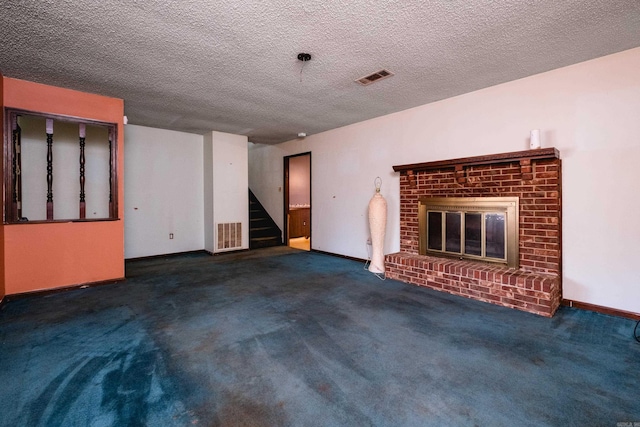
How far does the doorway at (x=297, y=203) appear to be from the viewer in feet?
22.7

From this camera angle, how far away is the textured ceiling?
2.10 metres

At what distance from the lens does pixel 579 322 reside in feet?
8.65

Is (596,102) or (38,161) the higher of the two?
(596,102)

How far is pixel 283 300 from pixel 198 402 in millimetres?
1605

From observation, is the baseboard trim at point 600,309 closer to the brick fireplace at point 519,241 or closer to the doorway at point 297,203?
the brick fireplace at point 519,241

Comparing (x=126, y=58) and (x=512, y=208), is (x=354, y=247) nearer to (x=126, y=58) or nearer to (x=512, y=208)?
(x=512, y=208)

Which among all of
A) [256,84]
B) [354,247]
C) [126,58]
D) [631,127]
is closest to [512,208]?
[631,127]

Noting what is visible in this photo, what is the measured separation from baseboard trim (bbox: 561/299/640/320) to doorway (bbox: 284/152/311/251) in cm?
456

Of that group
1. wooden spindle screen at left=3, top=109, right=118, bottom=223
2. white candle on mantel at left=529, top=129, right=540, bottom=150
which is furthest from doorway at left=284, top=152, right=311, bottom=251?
white candle on mantel at left=529, top=129, right=540, bottom=150

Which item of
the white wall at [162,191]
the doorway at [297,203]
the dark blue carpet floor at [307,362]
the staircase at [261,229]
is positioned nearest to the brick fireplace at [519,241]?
the dark blue carpet floor at [307,362]

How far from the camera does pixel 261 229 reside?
7.02 metres

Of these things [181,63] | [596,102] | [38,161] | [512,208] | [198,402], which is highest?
[181,63]

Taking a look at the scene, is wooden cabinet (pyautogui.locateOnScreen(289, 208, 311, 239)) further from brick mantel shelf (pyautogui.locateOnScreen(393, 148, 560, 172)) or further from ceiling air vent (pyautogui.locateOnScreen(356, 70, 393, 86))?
ceiling air vent (pyautogui.locateOnScreen(356, 70, 393, 86))

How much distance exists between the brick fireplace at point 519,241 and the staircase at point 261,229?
3.67 metres
